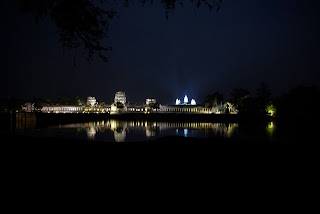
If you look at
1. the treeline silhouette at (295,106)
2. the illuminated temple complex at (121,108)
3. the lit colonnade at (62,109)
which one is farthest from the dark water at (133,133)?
the lit colonnade at (62,109)

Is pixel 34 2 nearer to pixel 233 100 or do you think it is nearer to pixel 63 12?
pixel 63 12

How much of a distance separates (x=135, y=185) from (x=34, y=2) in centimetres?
555

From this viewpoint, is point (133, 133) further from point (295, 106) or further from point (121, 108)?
point (121, 108)

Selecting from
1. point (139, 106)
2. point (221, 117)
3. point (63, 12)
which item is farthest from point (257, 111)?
point (63, 12)

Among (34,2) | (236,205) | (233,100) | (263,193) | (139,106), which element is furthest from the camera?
(139,106)

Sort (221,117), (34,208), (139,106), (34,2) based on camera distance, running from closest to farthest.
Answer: (34,208) < (34,2) < (221,117) < (139,106)

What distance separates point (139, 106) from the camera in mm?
127375

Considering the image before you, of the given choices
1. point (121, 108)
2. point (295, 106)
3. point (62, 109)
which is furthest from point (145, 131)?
point (62, 109)

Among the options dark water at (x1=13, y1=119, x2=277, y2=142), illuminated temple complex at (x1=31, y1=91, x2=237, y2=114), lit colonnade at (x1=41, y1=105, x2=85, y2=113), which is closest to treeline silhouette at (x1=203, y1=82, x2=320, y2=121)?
dark water at (x1=13, y1=119, x2=277, y2=142)

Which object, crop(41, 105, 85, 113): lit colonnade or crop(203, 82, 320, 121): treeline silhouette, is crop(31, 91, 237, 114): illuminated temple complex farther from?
crop(203, 82, 320, 121): treeline silhouette

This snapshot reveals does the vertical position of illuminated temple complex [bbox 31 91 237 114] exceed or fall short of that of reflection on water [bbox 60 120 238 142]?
it exceeds it

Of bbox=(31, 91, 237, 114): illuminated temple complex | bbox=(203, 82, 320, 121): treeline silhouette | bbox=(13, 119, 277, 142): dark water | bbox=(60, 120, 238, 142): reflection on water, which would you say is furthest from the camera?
bbox=(31, 91, 237, 114): illuminated temple complex

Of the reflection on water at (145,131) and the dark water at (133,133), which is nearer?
the dark water at (133,133)

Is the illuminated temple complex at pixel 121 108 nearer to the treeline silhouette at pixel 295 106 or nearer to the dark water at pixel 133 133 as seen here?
the treeline silhouette at pixel 295 106
